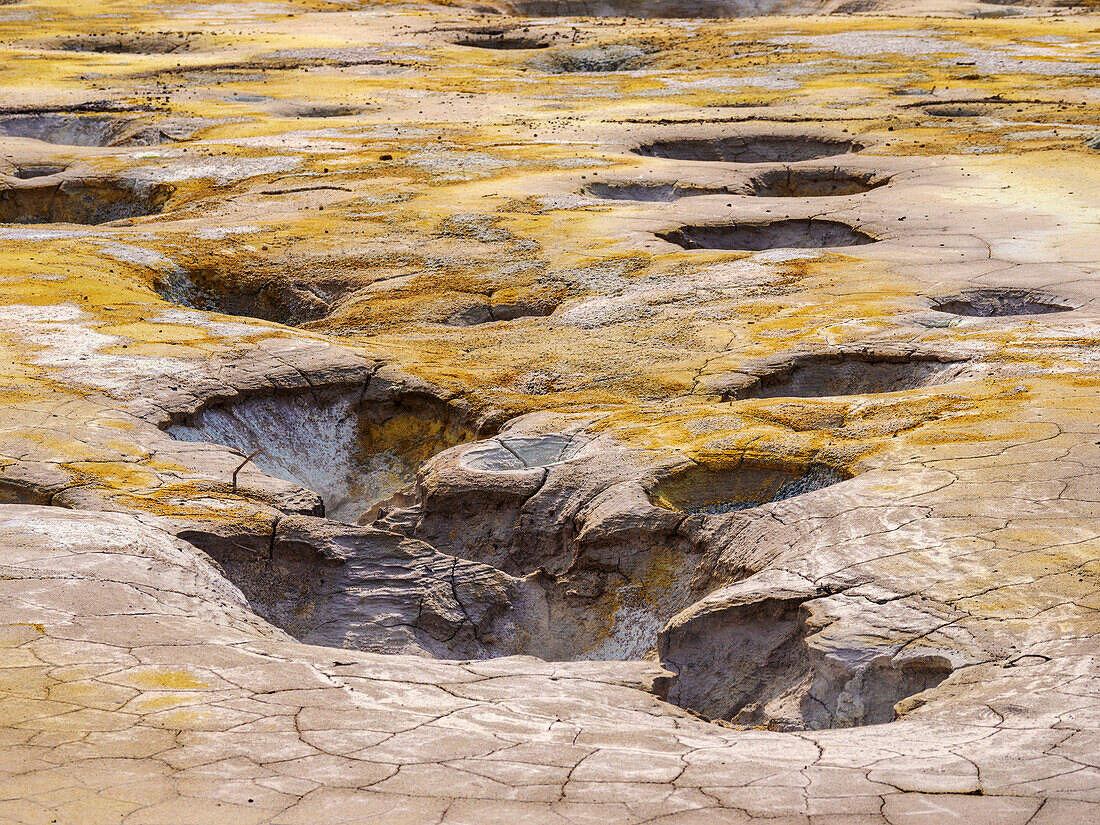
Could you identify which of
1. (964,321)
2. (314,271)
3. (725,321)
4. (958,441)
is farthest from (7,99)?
(958,441)

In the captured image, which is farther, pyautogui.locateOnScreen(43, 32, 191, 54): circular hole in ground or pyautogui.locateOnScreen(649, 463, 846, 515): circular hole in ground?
pyautogui.locateOnScreen(43, 32, 191, 54): circular hole in ground

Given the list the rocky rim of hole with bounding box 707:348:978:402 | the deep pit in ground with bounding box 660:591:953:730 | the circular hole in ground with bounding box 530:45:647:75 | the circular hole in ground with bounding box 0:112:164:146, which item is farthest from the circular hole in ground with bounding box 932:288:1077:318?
the circular hole in ground with bounding box 530:45:647:75

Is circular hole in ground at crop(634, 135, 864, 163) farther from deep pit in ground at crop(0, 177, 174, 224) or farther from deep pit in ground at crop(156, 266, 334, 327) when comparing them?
deep pit in ground at crop(156, 266, 334, 327)

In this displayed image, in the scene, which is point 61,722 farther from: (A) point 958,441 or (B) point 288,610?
(A) point 958,441

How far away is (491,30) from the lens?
28.6m

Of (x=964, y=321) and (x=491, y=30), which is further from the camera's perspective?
(x=491, y=30)

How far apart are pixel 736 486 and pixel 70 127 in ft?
48.4

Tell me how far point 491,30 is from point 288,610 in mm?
25242

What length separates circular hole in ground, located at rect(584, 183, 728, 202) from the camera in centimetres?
1259

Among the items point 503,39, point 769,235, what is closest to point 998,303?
point 769,235

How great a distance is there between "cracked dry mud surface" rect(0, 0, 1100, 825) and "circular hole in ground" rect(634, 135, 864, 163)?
0.43 m

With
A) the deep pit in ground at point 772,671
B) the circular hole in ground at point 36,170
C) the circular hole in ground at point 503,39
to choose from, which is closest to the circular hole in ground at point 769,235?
the deep pit in ground at point 772,671

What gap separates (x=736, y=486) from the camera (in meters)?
5.79

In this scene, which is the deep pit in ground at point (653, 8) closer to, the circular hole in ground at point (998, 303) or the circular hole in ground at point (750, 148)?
the circular hole in ground at point (750, 148)
